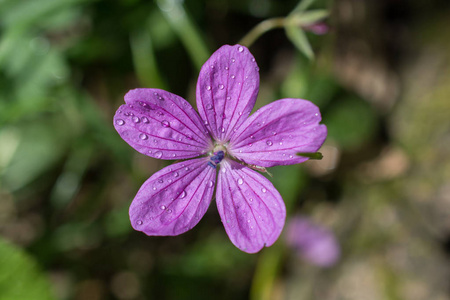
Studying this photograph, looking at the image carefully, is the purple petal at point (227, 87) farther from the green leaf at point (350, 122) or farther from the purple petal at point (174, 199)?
the green leaf at point (350, 122)

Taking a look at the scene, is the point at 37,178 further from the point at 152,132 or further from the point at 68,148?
the point at 152,132

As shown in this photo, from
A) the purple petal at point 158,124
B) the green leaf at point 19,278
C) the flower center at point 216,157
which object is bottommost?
the green leaf at point 19,278

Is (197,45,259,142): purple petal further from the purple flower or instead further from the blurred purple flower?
the blurred purple flower

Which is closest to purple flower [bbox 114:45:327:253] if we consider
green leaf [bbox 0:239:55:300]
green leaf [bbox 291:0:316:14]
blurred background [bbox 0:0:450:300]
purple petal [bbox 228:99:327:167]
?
purple petal [bbox 228:99:327:167]

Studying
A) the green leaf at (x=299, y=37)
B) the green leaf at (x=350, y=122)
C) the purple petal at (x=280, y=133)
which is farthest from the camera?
the green leaf at (x=350, y=122)

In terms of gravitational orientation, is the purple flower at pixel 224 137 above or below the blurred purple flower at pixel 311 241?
above

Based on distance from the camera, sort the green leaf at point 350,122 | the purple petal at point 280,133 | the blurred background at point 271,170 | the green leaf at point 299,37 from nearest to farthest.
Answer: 1. the purple petal at point 280,133
2. the green leaf at point 299,37
3. the blurred background at point 271,170
4. the green leaf at point 350,122

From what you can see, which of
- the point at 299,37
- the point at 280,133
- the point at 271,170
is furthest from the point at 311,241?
the point at 280,133

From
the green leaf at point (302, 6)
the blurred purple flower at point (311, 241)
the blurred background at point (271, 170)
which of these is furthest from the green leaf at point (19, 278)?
the green leaf at point (302, 6)

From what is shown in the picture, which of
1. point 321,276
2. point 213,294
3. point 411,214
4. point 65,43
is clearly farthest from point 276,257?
point 65,43
